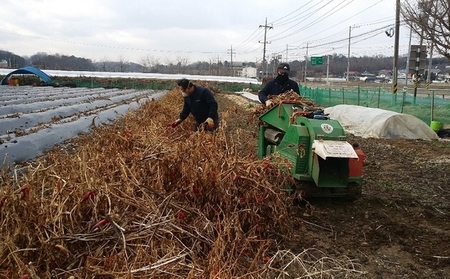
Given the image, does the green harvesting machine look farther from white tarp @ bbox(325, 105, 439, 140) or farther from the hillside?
white tarp @ bbox(325, 105, 439, 140)

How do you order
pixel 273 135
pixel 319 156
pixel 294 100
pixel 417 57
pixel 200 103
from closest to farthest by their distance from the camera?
pixel 319 156, pixel 294 100, pixel 273 135, pixel 200 103, pixel 417 57

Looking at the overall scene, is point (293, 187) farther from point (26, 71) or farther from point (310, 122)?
point (26, 71)

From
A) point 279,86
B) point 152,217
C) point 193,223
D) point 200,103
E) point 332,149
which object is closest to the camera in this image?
point 152,217

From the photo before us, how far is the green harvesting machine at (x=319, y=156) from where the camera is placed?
14.9ft

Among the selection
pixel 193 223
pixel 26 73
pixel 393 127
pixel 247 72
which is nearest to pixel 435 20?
pixel 393 127

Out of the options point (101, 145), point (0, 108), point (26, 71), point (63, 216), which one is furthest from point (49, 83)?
point (63, 216)

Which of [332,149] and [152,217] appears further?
[332,149]

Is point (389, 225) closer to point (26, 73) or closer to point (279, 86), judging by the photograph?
point (279, 86)

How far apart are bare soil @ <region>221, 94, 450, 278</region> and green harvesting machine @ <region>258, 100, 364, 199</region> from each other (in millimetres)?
284

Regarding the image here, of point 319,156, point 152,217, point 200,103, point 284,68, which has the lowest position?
point 152,217

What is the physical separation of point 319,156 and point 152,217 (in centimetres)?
214

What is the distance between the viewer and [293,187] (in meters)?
4.88

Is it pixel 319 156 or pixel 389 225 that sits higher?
pixel 319 156

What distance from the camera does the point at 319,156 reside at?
4.54 metres
